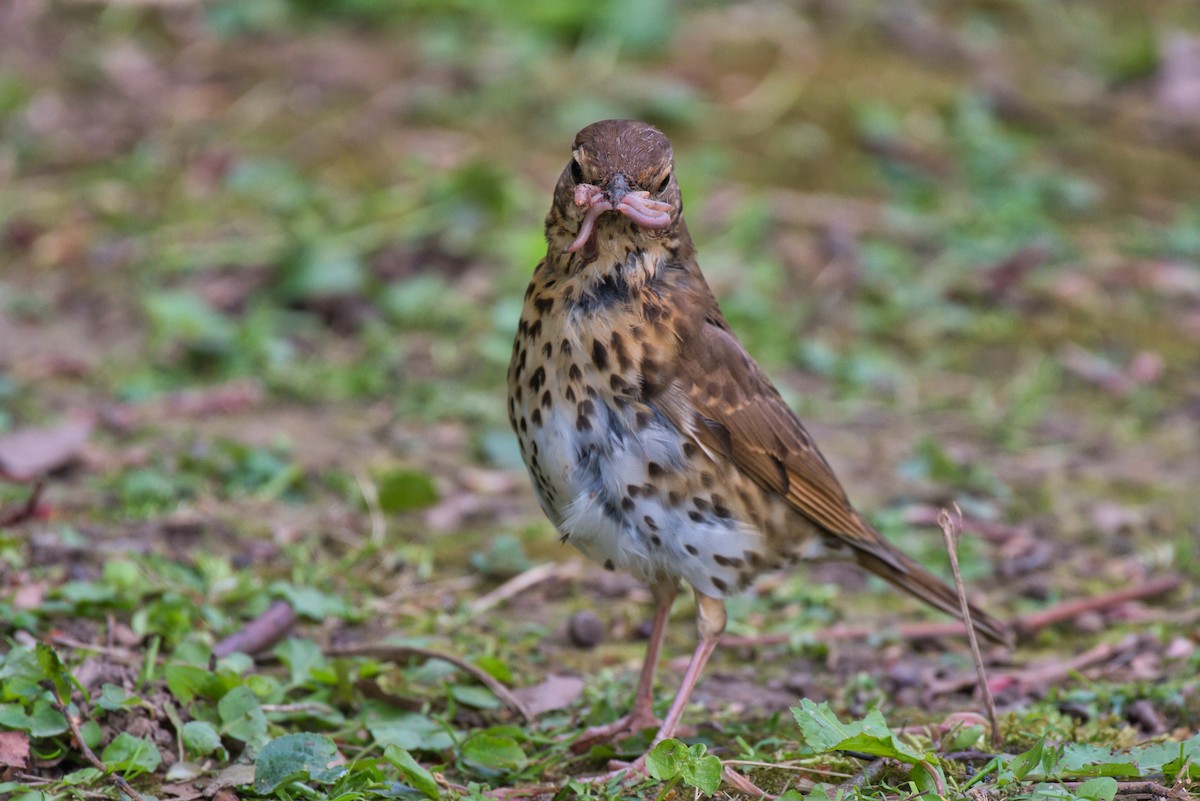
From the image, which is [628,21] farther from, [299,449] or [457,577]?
[457,577]

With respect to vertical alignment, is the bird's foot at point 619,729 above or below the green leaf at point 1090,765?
below

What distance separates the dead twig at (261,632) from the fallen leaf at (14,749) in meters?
0.65

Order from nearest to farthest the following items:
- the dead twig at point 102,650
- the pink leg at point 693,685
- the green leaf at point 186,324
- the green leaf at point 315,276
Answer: the pink leg at point 693,685 → the dead twig at point 102,650 → the green leaf at point 186,324 → the green leaf at point 315,276

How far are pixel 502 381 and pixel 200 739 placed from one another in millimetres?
2962

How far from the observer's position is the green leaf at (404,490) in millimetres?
5062

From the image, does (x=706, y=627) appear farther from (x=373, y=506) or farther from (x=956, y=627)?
(x=373, y=506)

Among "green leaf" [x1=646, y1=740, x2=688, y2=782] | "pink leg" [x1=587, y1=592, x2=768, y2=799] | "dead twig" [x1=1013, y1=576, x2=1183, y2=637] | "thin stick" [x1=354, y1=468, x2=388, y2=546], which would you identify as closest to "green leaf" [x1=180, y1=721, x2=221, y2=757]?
"pink leg" [x1=587, y1=592, x2=768, y2=799]

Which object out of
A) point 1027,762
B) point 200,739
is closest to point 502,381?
point 200,739

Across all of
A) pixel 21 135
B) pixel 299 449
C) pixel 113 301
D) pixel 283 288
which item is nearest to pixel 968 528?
pixel 299 449

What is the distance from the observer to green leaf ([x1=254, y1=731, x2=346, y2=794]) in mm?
3189

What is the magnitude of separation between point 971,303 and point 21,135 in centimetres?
476

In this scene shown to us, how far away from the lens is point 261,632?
13.0 ft

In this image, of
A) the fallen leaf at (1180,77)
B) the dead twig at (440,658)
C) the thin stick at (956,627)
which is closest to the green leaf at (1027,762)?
the dead twig at (440,658)

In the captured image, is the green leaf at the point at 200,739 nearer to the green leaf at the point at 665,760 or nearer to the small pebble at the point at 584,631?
the green leaf at the point at 665,760
